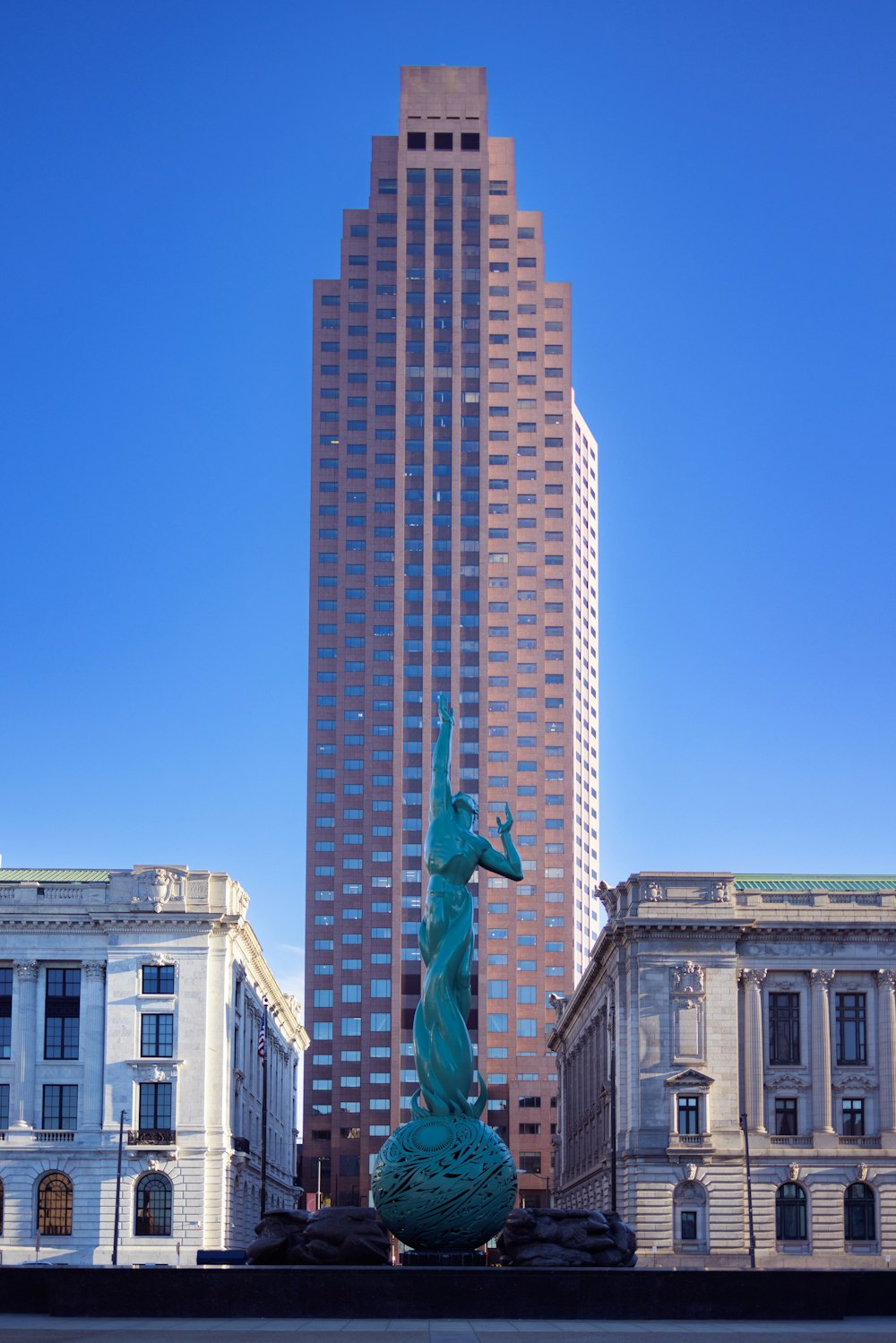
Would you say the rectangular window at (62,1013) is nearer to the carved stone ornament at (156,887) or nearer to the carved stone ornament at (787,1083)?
the carved stone ornament at (156,887)

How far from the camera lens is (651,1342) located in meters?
32.4

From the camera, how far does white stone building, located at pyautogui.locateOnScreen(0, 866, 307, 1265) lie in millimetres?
87500

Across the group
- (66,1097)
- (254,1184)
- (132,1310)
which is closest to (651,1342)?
(132,1310)

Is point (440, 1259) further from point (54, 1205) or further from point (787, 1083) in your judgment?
point (54, 1205)

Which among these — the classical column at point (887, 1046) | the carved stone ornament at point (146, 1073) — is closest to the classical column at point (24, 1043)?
the carved stone ornament at point (146, 1073)

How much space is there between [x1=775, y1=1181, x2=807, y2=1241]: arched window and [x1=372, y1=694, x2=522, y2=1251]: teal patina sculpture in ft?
138

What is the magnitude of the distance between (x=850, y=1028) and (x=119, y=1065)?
115 ft

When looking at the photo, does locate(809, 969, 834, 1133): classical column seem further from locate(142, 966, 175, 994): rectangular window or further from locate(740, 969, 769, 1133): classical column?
locate(142, 966, 175, 994): rectangular window

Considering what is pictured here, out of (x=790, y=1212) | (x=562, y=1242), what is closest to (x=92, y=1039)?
(x=790, y=1212)

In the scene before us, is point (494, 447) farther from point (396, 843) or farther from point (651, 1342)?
point (651, 1342)

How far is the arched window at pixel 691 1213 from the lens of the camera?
85500mm

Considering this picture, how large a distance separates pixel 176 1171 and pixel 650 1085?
22.7 metres

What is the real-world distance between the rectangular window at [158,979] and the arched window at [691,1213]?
26062mm

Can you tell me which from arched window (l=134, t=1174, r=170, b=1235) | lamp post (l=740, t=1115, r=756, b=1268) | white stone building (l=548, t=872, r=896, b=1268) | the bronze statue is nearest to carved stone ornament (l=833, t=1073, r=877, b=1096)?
white stone building (l=548, t=872, r=896, b=1268)
